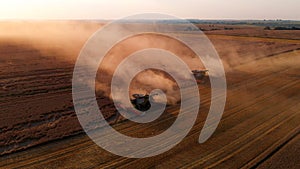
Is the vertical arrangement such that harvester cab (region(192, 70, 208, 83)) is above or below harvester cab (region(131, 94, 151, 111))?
above

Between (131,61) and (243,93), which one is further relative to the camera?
(131,61)

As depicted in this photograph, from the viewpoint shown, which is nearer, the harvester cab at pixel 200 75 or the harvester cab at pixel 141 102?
the harvester cab at pixel 141 102

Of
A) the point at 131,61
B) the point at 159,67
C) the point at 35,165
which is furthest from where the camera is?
the point at 131,61

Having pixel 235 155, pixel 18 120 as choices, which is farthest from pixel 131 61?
pixel 235 155

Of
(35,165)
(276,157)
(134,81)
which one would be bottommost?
(276,157)

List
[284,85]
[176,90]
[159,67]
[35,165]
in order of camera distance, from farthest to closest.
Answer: [159,67], [284,85], [176,90], [35,165]

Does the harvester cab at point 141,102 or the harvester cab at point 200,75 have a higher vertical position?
the harvester cab at point 200,75

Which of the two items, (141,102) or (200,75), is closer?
(141,102)

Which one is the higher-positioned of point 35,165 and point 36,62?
A: point 36,62

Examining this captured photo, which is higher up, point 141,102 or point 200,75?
point 200,75

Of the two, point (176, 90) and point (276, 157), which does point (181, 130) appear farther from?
point (176, 90)

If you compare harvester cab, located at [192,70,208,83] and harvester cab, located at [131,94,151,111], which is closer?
harvester cab, located at [131,94,151,111]
